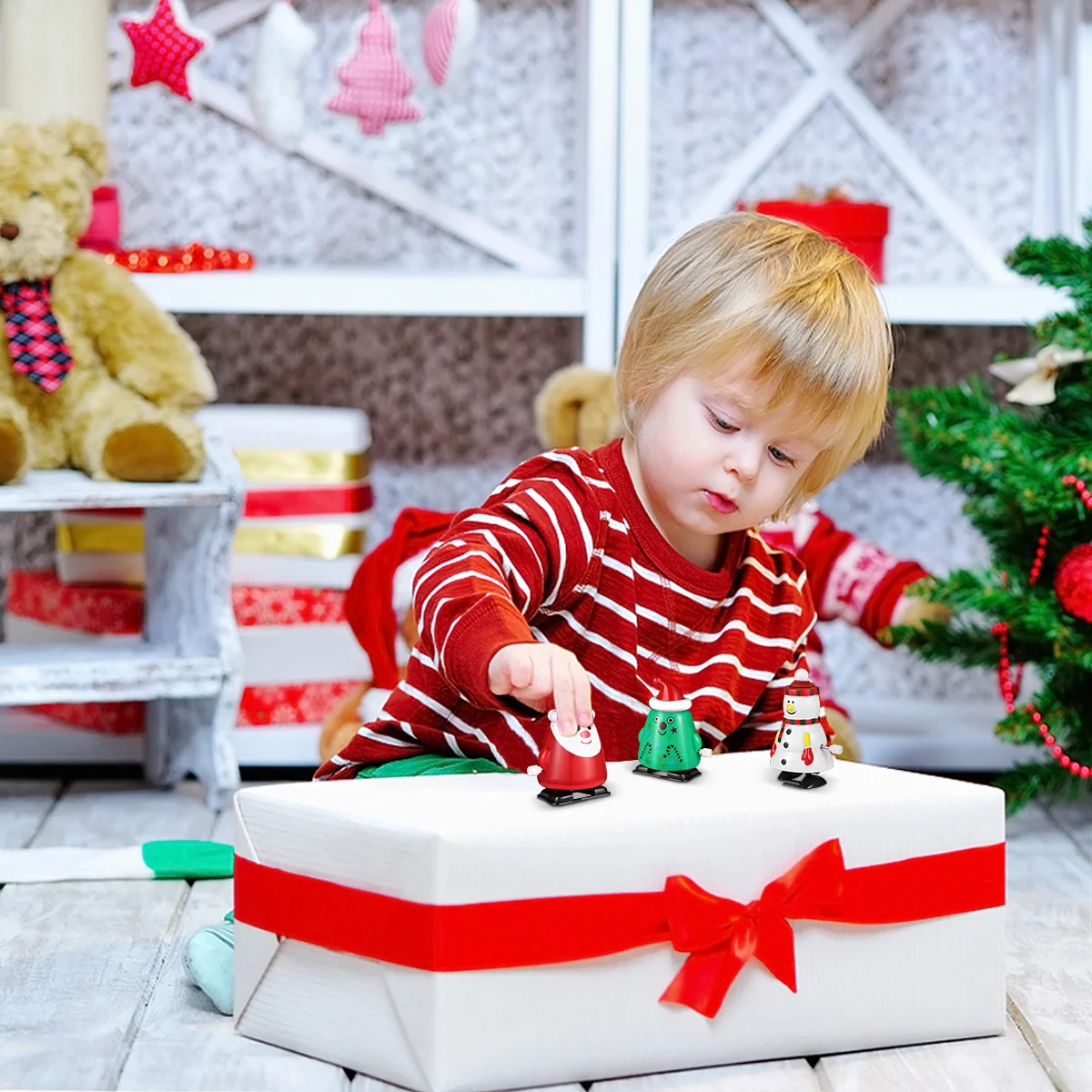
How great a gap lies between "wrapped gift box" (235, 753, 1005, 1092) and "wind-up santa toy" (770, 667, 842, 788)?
11 millimetres

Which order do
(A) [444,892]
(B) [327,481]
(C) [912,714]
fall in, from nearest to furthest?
(A) [444,892]
(B) [327,481]
(C) [912,714]

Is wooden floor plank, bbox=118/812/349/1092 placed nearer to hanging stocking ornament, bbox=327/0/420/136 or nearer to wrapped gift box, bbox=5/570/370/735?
wrapped gift box, bbox=5/570/370/735

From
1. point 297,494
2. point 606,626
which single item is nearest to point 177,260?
point 297,494

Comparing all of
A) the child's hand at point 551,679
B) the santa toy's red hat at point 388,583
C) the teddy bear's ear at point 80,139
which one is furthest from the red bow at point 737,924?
the teddy bear's ear at point 80,139

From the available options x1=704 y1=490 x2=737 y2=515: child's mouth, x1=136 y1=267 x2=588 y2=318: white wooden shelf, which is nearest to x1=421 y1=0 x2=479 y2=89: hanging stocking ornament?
x1=136 y1=267 x2=588 y2=318: white wooden shelf

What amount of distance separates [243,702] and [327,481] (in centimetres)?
24

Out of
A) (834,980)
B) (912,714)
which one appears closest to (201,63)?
(912,714)

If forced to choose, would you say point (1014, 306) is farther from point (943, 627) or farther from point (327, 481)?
point (327, 481)

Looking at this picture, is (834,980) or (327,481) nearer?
(834,980)

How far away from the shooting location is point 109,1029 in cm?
97

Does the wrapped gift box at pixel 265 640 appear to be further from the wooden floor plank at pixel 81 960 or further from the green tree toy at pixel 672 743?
the green tree toy at pixel 672 743

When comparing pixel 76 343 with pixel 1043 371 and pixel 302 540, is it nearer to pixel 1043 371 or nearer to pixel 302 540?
pixel 302 540

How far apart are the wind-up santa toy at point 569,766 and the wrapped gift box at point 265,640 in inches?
31.9

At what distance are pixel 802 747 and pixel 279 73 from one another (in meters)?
1.00
